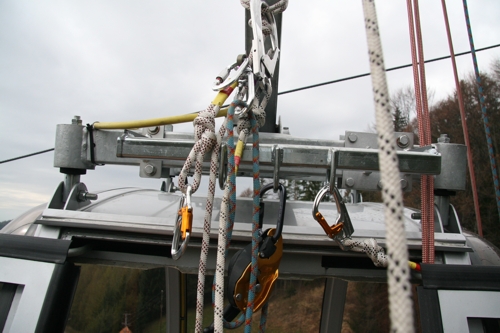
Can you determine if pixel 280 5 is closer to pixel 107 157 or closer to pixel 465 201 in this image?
pixel 107 157

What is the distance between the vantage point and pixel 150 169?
1.20 meters

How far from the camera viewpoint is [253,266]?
2.88 ft

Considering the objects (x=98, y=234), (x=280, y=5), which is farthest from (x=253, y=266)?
(x=280, y=5)

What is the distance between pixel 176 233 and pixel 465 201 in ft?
44.5

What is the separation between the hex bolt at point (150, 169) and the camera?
1190mm

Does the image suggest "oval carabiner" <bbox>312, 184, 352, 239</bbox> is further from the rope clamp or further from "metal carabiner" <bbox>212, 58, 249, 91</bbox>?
"metal carabiner" <bbox>212, 58, 249, 91</bbox>

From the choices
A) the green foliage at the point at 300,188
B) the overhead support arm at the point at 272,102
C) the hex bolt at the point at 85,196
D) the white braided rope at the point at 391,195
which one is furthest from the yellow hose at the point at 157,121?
the green foliage at the point at 300,188

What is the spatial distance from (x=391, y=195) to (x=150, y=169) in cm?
92

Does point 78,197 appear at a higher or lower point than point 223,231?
higher

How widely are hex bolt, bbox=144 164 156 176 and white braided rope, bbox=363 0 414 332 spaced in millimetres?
871

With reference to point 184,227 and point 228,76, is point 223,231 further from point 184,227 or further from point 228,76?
point 228,76

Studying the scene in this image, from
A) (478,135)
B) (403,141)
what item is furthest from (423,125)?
(478,135)

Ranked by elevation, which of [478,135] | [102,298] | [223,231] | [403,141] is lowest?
[102,298]

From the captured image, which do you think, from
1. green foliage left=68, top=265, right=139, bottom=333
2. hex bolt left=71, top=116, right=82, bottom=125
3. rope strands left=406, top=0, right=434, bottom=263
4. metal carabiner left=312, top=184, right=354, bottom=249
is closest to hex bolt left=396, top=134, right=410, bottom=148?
rope strands left=406, top=0, right=434, bottom=263
